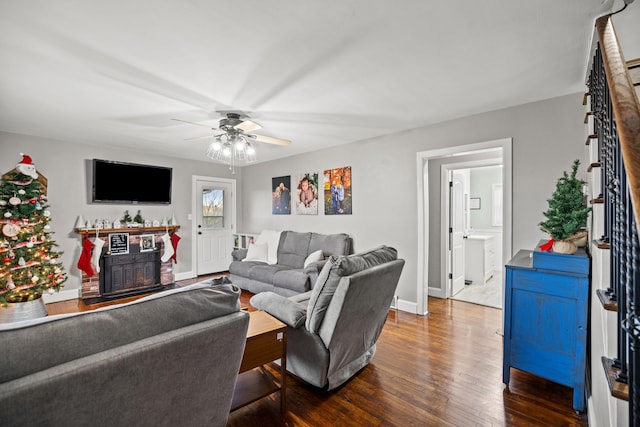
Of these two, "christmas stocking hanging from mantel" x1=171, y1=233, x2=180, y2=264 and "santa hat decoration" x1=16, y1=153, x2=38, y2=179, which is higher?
"santa hat decoration" x1=16, y1=153, x2=38, y2=179

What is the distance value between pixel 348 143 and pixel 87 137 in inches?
149

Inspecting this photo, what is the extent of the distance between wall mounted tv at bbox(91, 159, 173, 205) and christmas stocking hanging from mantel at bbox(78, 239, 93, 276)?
2.31 ft

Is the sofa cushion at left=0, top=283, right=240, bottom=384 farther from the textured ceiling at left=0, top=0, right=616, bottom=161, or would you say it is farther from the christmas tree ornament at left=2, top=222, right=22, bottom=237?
the christmas tree ornament at left=2, top=222, right=22, bottom=237

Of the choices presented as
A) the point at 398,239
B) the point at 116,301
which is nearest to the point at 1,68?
the point at 116,301

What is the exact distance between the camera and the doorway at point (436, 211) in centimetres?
308

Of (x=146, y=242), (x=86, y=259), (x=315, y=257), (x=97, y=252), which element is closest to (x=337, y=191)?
(x=315, y=257)

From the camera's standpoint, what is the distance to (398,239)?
4.02 meters

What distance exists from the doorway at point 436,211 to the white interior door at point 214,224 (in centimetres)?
423

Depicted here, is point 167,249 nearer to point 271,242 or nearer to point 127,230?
point 127,230

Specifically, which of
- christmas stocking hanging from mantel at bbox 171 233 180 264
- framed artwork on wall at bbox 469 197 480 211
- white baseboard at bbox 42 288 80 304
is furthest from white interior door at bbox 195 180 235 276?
framed artwork on wall at bbox 469 197 480 211

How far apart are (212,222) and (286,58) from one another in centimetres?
481

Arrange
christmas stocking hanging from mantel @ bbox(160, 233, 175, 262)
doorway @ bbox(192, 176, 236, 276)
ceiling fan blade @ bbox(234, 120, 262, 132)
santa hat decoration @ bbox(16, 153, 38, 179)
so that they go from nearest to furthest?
ceiling fan blade @ bbox(234, 120, 262, 132) < santa hat decoration @ bbox(16, 153, 38, 179) < christmas stocking hanging from mantel @ bbox(160, 233, 175, 262) < doorway @ bbox(192, 176, 236, 276)

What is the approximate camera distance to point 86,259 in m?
4.41

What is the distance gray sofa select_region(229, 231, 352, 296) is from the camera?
12.9 feet
